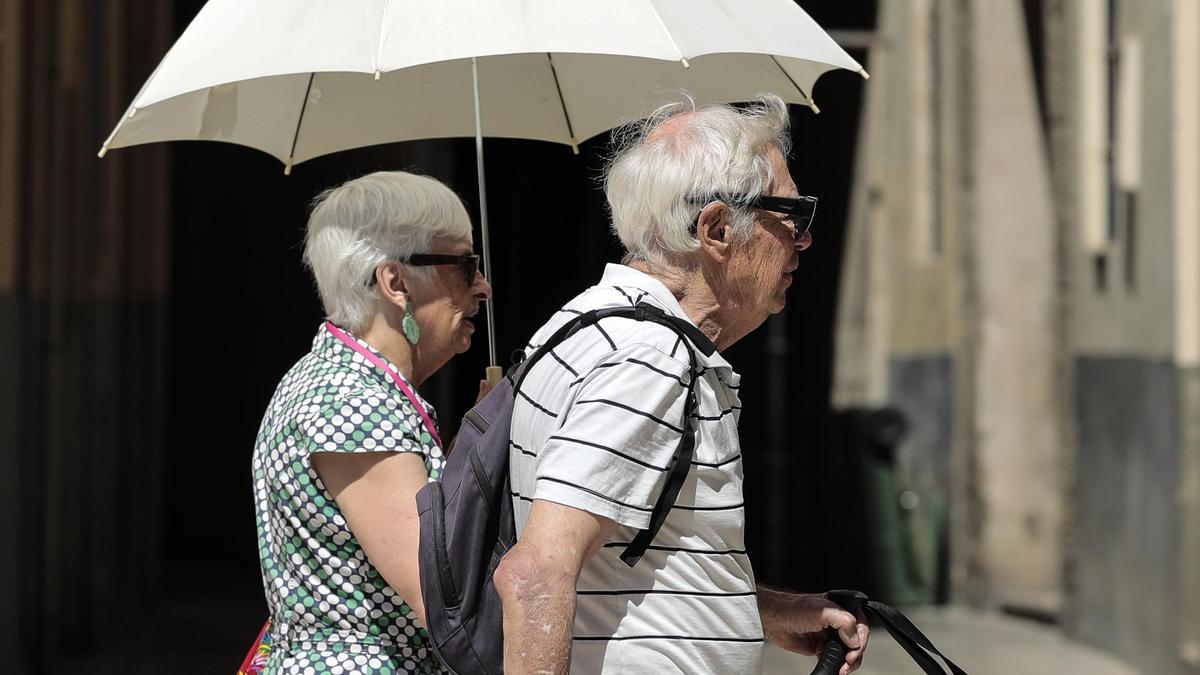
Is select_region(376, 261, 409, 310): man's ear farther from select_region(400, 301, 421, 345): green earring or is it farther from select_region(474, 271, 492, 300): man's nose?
select_region(474, 271, 492, 300): man's nose

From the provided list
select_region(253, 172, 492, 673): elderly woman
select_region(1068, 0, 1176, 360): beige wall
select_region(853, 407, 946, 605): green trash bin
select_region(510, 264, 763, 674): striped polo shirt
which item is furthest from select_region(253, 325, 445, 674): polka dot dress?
select_region(853, 407, 946, 605): green trash bin

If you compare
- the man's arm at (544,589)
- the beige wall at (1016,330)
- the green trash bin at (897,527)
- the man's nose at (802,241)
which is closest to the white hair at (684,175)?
the man's nose at (802,241)

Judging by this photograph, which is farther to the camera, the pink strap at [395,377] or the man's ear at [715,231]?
the pink strap at [395,377]

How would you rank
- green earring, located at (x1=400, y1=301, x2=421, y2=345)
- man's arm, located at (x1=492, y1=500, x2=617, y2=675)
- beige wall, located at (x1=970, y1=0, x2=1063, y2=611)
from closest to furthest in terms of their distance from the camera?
man's arm, located at (x1=492, y1=500, x2=617, y2=675)
green earring, located at (x1=400, y1=301, x2=421, y2=345)
beige wall, located at (x1=970, y1=0, x2=1063, y2=611)

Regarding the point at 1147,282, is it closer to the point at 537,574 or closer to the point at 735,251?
the point at 735,251

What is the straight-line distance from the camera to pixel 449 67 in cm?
347

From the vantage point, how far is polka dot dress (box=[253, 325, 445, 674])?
8.32ft

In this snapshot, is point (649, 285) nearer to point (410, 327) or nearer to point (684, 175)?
point (684, 175)

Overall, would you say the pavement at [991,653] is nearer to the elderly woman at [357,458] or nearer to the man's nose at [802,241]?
the elderly woman at [357,458]

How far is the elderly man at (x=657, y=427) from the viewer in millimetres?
1965

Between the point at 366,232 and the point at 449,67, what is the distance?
724mm

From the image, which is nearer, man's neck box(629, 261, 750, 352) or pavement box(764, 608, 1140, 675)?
man's neck box(629, 261, 750, 352)

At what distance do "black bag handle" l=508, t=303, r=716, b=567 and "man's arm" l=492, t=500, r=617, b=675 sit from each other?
4.4 inches

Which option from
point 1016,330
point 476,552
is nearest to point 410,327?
point 476,552
